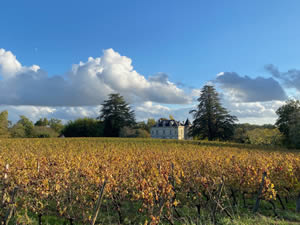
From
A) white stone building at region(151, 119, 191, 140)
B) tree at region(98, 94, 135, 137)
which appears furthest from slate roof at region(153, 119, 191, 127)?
tree at region(98, 94, 135, 137)

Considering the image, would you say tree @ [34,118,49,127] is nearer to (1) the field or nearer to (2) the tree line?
(2) the tree line

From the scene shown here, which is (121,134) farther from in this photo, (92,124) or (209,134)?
(209,134)

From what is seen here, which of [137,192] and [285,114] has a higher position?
[285,114]

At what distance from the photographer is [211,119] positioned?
143 ft

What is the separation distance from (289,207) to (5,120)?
5102 centimetres

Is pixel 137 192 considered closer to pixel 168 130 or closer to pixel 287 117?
pixel 287 117

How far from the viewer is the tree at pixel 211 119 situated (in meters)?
42.8

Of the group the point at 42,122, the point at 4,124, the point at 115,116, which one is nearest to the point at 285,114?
the point at 115,116

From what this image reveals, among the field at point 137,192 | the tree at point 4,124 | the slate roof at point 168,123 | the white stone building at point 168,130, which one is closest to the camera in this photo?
the field at point 137,192

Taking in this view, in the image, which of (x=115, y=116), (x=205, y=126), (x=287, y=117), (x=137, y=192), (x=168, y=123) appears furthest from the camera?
(x=168, y=123)

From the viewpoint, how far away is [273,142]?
118ft

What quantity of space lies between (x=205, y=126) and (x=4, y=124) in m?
39.0

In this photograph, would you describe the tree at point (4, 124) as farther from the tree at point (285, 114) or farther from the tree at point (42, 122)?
the tree at point (285, 114)

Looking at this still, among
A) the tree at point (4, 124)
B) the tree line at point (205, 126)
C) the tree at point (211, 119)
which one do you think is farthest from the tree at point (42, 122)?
the tree at point (211, 119)
